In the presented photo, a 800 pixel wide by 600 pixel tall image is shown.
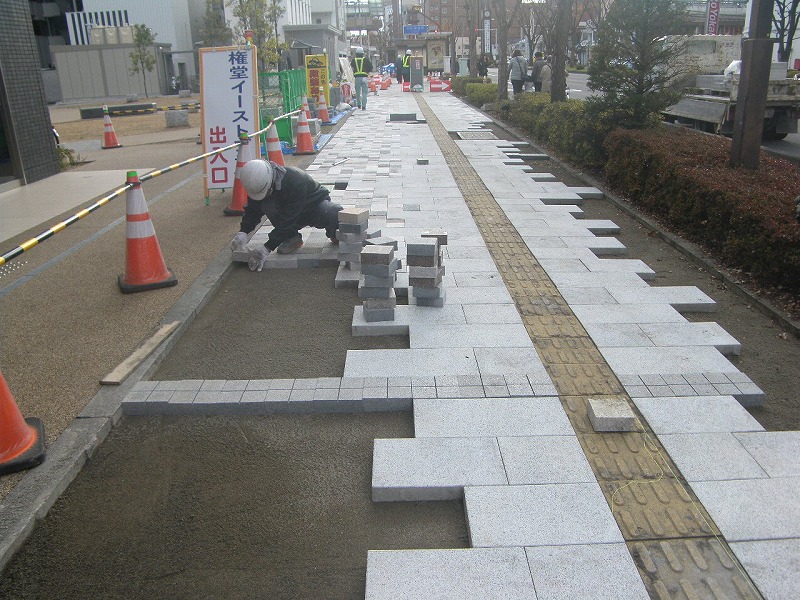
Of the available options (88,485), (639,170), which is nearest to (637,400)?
(88,485)

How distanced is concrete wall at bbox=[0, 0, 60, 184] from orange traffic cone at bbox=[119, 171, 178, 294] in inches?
230

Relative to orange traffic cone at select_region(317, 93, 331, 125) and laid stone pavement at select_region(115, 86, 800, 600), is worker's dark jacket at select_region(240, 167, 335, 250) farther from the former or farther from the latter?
orange traffic cone at select_region(317, 93, 331, 125)

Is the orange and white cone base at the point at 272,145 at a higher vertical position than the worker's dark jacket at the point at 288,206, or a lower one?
higher

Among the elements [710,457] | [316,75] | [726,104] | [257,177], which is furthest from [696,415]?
[316,75]

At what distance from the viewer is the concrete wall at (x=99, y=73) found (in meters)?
39.2

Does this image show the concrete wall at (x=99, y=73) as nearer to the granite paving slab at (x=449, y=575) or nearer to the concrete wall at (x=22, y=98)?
the concrete wall at (x=22, y=98)

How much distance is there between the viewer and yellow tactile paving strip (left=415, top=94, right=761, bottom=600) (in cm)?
251

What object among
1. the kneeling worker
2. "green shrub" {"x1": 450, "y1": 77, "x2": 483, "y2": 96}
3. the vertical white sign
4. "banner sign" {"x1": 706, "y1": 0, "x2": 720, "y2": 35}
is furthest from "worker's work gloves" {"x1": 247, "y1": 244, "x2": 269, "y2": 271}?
"banner sign" {"x1": 706, "y1": 0, "x2": 720, "y2": 35}

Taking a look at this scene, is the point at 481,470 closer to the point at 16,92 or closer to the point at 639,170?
the point at 639,170

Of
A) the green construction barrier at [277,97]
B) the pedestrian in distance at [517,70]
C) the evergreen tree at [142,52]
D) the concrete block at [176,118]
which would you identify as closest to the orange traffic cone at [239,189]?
the green construction barrier at [277,97]

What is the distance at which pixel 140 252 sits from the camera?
5516mm

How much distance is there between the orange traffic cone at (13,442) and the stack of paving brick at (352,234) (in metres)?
3.05

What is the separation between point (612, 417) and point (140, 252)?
3929 millimetres

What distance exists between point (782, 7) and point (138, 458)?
30887 mm
